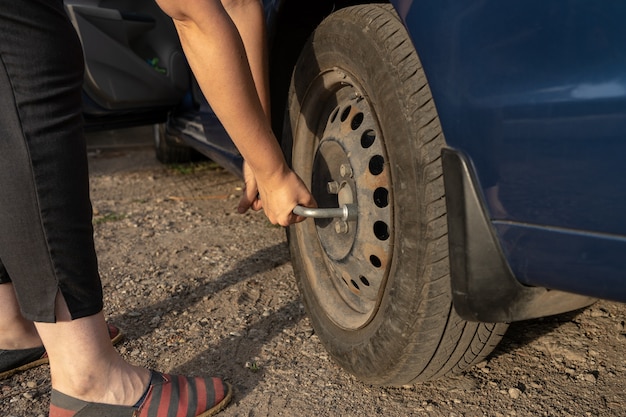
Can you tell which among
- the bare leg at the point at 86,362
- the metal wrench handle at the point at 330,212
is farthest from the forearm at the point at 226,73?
the bare leg at the point at 86,362

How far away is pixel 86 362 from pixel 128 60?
2.23 m

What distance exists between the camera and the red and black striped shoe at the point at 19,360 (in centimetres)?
183

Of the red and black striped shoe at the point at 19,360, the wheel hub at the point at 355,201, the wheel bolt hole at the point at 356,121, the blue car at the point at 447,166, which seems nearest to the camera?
the blue car at the point at 447,166

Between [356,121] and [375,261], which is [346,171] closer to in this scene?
[356,121]

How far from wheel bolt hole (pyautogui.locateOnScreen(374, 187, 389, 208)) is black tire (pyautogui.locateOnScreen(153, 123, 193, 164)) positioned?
2985mm

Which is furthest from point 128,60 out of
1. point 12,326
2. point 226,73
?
point 226,73

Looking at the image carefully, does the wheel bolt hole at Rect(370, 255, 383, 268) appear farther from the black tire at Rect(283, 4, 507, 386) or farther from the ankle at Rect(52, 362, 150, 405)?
the ankle at Rect(52, 362, 150, 405)

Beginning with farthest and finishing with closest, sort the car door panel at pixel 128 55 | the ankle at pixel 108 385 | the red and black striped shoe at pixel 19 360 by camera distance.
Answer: the car door panel at pixel 128 55, the red and black striped shoe at pixel 19 360, the ankle at pixel 108 385

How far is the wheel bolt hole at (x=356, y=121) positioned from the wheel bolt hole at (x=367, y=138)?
46 millimetres

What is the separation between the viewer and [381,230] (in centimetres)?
165

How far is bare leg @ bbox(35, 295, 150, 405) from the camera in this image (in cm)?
144

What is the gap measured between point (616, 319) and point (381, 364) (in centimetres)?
88

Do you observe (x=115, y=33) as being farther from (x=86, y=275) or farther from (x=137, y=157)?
(x=86, y=275)

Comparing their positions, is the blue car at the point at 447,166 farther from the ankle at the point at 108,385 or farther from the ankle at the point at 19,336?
the ankle at the point at 19,336
